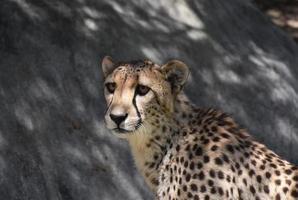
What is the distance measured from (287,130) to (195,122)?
3.34 m

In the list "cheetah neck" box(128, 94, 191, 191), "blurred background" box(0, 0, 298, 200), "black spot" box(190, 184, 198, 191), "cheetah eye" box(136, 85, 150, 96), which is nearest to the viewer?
"black spot" box(190, 184, 198, 191)

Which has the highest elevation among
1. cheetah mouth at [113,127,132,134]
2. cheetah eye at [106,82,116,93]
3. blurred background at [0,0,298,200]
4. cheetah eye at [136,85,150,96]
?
cheetah eye at [136,85,150,96]

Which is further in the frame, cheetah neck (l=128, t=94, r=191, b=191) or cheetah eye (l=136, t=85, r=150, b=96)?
cheetah neck (l=128, t=94, r=191, b=191)

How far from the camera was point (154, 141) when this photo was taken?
658cm

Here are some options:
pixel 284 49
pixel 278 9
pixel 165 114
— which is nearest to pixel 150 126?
pixel 165 114

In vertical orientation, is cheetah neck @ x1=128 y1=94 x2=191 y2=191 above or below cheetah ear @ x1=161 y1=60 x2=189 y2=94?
below

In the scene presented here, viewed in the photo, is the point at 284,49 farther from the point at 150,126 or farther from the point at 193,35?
the point at 150,126

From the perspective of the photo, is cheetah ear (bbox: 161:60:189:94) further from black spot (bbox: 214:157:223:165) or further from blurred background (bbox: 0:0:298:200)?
blurred background (bbox: 0:0:298:200)

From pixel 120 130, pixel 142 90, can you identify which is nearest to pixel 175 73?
pixel 142 90

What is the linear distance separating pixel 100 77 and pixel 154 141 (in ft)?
8.59

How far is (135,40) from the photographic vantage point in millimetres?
9570

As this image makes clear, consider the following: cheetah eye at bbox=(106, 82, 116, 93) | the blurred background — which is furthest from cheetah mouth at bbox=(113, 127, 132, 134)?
the blurred background

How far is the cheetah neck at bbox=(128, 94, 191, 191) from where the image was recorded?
257 inches

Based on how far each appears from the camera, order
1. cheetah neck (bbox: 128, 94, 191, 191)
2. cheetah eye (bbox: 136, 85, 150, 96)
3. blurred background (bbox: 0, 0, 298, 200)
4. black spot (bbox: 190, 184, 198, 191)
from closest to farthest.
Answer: black spot (bbox: 190, 184, 198, 191) → cheetah eye (bbox: 136, 85, 150, 96) → cheetah neck (bbox: 128, 94, 191, 191) → blurred background (bbox: 0, 0, 298, 200)
